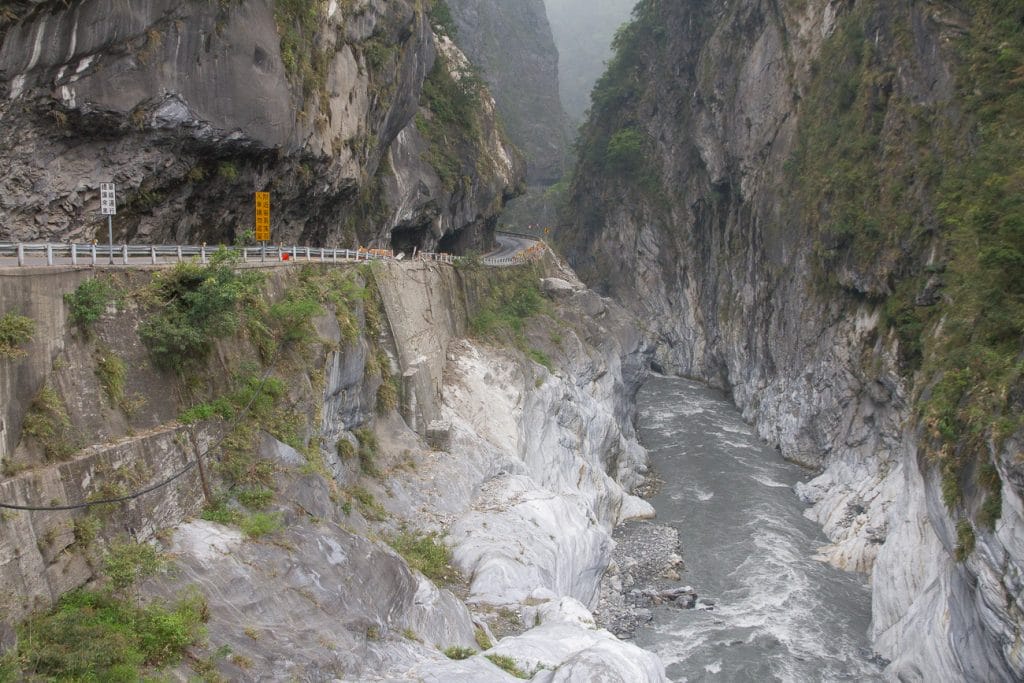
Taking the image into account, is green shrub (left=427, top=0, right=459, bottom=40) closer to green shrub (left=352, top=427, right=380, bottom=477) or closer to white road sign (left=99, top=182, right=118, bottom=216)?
green shrub (left=352, top=427, right=380, bottom=477)

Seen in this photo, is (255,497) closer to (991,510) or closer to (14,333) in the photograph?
(14,333)

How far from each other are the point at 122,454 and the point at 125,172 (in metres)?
11.9

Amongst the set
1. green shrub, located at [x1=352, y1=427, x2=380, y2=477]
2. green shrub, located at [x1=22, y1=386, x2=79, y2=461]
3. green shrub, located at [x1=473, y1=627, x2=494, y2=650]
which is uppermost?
green shrub, located at [x1=22, y1=386, x2=79, y2=461]

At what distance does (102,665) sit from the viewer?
9.53 meters

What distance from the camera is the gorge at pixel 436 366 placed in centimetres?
1241

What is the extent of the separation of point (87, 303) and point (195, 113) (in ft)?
34.0

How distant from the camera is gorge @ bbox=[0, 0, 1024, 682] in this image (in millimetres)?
12406

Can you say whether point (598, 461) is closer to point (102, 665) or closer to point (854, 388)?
point (854, 388)

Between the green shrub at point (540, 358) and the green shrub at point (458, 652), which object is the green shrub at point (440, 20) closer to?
the green shrub at point (540, 358)

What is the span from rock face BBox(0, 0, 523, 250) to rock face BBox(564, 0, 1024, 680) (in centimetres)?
2301

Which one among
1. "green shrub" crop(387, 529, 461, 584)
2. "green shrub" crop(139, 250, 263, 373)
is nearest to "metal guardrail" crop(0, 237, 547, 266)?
"green shrub" crop(139, 250, 263, 373)

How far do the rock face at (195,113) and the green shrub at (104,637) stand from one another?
517 inches

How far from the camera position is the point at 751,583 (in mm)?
27328

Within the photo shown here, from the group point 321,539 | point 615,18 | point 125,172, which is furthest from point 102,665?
point 615,18
